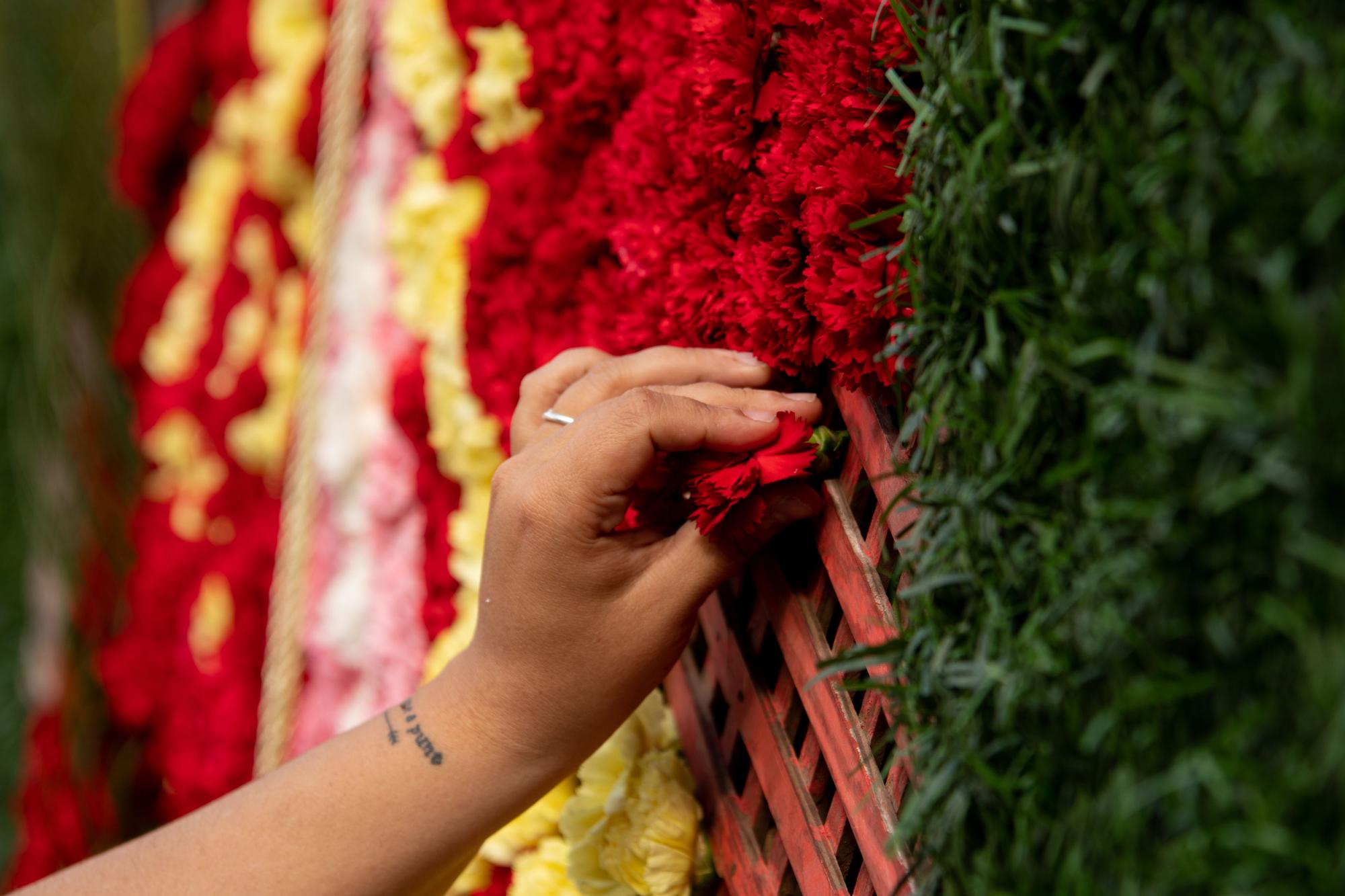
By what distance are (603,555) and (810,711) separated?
6.3 inches

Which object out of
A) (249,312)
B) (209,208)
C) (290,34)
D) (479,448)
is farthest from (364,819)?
(209,208)

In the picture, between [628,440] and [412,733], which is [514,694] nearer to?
[412,733]

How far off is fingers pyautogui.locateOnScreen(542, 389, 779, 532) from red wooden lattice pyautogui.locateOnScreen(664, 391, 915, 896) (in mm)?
78

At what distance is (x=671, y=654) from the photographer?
2.38 feet

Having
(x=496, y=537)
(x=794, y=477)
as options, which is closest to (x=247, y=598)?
(x=496, y=537)

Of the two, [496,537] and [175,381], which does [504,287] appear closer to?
[496,537]

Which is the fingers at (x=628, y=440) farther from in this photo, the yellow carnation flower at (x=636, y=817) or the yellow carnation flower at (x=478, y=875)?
the yellow carnation flower at (x=478, y=875)

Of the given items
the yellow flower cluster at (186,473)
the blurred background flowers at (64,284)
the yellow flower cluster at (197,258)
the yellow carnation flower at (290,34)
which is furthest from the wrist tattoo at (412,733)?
the blurred background flowers at (64,284)

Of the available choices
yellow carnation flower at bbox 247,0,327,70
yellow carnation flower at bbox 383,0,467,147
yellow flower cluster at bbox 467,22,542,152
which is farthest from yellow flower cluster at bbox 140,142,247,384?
yellow flower cluster at bbox 467,22,542,152

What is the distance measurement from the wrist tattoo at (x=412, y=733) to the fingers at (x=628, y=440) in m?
0.19

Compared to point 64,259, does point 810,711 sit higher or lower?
higher

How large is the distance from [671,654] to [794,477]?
0.14 m

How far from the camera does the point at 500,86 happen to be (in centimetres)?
118

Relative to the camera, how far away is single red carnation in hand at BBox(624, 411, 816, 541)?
2.13 ft
